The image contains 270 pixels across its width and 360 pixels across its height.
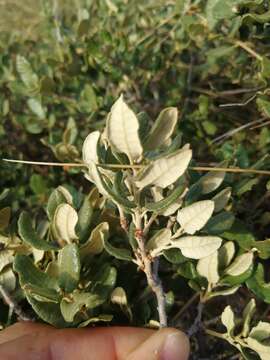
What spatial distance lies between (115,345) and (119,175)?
295mm

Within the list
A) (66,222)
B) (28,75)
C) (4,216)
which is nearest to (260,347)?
(66,222)

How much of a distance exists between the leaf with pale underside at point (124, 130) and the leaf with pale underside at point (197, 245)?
0.49ft

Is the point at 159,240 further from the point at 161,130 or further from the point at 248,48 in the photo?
the point at 248,48

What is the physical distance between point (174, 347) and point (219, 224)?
0.19 m

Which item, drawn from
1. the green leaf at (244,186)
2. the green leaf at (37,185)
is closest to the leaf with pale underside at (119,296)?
the green leaf at (244,186)

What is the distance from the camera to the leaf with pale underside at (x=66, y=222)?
84cm

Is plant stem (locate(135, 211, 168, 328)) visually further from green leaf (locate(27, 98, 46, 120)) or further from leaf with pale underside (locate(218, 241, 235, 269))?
green leaf (locate(27, 98, 46, 120))

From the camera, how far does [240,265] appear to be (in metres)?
0.88

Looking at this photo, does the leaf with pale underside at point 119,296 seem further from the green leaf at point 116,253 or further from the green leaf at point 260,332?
the green leaf at point 260,332

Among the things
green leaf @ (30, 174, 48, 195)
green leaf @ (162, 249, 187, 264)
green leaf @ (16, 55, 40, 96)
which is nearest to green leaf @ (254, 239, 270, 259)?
green leaf @ (162, 249, 187, 264)

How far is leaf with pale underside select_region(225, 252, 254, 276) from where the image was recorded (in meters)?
0.88

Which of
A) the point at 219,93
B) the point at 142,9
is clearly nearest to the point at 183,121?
the point at 219,93

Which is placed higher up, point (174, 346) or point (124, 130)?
point (124, 130)

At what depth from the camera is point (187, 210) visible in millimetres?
748
